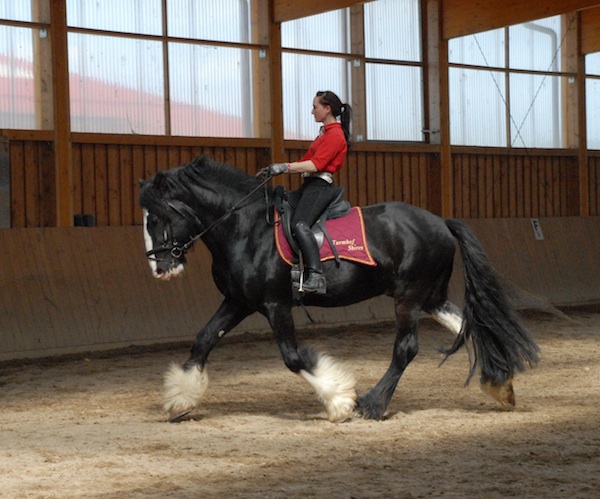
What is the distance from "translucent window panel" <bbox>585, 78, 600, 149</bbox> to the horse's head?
15.0 metres

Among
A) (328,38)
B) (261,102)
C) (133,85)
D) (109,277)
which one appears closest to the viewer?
(109,277)

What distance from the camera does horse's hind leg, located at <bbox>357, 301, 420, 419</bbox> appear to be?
24.5ft

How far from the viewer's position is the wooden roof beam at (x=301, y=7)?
14812mm

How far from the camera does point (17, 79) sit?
13.9 meters

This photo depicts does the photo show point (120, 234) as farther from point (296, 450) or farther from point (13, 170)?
point (296, 450)

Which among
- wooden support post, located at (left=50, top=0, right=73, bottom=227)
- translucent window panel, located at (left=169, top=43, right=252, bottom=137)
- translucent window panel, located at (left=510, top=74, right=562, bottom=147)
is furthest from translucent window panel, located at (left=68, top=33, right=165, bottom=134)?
translucent window panel, located at (left=510, top=74, right=562, bottom=147)

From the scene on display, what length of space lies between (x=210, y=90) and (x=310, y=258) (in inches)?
350

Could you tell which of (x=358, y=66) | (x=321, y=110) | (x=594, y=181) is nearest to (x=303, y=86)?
(x=358, y=66)

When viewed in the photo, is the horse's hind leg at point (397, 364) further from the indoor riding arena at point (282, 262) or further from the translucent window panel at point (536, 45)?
the translucent window panel at point (536, 45)

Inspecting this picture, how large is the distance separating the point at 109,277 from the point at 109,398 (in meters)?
3.46

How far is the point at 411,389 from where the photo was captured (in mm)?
8938

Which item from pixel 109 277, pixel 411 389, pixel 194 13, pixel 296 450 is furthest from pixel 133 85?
pixel 296 450

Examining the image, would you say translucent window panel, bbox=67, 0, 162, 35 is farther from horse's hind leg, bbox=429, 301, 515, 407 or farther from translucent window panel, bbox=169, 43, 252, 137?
horse's hind leg, bbox=429, 301, 515, 407

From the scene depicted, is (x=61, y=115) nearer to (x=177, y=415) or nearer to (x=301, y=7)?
(x=301, y=7)
